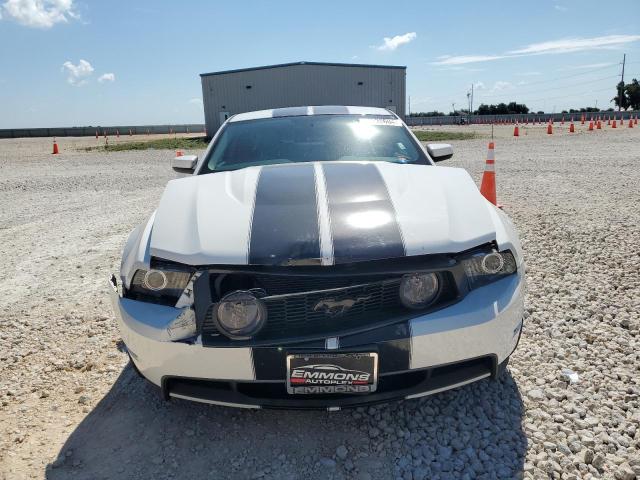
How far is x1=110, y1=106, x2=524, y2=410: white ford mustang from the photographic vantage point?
74.6 inches

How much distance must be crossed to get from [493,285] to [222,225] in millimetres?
1214

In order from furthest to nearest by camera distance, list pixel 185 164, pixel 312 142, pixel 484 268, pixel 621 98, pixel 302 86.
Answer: pixel 621 98
pixel 302 86
pixel 185 164
pixel 312 142
pixel 484 268

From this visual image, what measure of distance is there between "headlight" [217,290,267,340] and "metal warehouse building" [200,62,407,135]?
28203mm

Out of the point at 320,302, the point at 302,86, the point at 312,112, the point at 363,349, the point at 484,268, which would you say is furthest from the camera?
the point at 302,86

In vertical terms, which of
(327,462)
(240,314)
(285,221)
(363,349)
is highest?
(285,221)

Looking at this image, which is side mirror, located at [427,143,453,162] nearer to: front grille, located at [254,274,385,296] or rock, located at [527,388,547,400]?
rock, located at [527,388,547,400]

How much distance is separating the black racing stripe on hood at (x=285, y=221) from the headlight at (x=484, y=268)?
67cm

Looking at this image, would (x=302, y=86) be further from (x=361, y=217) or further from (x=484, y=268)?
(x=484, y=268)

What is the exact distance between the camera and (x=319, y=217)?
2219 mm

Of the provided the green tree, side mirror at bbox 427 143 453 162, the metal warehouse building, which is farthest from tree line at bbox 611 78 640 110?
side mirror at bbox 427 143 453 162

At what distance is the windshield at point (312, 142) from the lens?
3.33m

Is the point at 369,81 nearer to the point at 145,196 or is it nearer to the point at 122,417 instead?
the point at 145,196

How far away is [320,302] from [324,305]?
2 cm

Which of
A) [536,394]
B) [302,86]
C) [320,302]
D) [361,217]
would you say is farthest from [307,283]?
[302,86]
